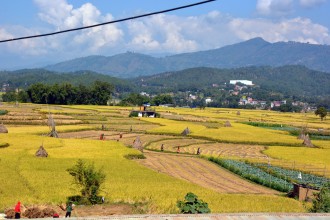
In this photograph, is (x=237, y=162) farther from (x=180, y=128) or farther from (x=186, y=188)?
(x=180, y=128)

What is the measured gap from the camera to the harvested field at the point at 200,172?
26997mm

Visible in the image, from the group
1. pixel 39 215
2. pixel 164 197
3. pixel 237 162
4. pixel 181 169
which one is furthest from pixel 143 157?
pixel 39 215

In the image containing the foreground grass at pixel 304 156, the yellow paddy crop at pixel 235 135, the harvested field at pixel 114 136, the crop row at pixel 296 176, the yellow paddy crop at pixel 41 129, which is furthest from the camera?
the yellow paddy crop at pixel 235 135

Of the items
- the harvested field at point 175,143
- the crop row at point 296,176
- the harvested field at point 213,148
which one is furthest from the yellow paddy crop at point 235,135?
the crop row at point 296,176

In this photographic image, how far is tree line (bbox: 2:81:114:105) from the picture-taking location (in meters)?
106

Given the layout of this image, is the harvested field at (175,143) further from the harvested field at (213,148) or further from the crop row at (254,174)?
the crop row at (254,174)

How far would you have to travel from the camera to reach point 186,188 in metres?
24.1

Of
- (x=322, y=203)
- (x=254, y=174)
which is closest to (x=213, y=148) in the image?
(x=254, y=174)

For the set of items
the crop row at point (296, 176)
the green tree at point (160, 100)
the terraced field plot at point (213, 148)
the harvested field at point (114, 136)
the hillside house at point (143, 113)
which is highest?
the green tree at point (160, 100)

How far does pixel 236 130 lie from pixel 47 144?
3042cm

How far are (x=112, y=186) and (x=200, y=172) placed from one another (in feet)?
33.5

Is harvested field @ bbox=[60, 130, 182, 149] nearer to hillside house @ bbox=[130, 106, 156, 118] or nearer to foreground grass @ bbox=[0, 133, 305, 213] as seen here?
foreground grass @ bbox=[0, 133, 305, 213]

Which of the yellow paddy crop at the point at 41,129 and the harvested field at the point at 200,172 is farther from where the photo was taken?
the yellow paddy crop at the point at 41,129

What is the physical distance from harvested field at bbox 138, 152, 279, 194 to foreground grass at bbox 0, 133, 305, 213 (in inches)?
79.0
